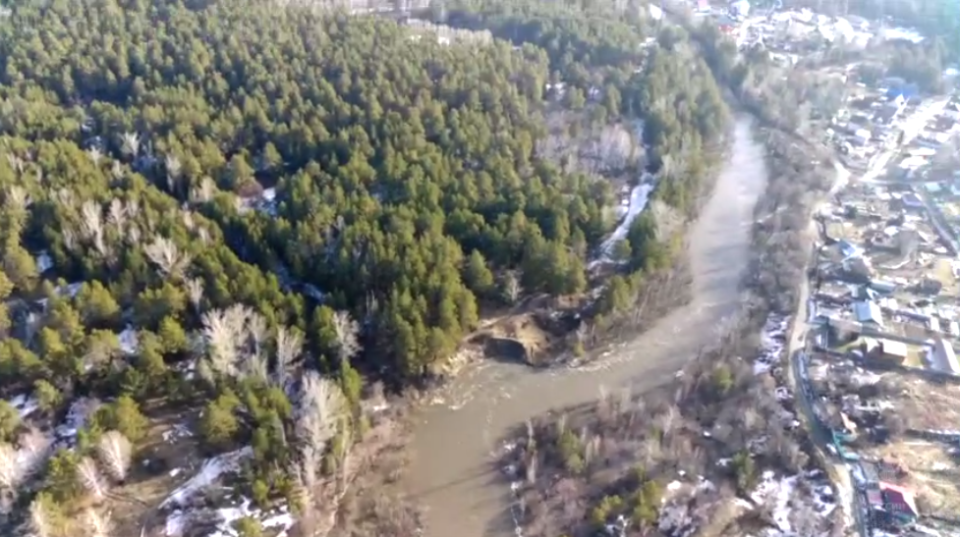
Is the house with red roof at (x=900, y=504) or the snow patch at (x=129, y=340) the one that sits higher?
the snow patch at (x=129, y=340)

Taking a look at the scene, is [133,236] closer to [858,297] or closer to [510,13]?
[858,297]

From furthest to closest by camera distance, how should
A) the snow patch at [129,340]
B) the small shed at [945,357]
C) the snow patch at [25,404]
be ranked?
1. the small shed at [945,357]
2. the snow patch at [129,340]
3. the snow patch at [25,404]

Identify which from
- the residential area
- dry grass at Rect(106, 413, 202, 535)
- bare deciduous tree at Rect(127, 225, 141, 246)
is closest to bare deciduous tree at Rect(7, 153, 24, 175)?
bare deciduous tree at Rect(127, 225, 141, 246)

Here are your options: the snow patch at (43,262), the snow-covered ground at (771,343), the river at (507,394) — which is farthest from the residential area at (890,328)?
the snow patch at (43,262)

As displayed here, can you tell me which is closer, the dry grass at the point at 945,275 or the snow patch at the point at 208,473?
the snow patch at the point at 208,473

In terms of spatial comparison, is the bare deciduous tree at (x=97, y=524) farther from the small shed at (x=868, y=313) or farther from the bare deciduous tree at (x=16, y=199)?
the small shed at (x=868, y=313)

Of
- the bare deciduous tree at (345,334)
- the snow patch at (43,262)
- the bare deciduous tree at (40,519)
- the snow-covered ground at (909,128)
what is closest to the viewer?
the bare deciduous tree at (40,519)

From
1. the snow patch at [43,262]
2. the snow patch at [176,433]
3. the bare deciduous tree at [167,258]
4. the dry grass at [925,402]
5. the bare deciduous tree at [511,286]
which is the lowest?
the snow patch at [176,433]
